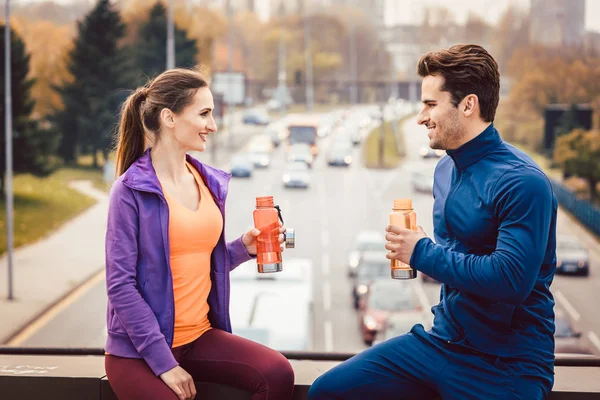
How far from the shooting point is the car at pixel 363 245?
35.0m

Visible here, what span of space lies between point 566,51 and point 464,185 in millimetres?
29944

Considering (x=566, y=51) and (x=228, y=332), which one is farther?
(x=566, y=51)

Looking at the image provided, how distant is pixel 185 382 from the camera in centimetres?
169

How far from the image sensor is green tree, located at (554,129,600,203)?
31.2 metres

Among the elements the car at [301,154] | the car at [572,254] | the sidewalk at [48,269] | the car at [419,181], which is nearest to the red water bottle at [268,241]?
the sidewalk at [48,269]

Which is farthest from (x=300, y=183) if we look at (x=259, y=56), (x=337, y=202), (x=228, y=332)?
(x=228, y=332)

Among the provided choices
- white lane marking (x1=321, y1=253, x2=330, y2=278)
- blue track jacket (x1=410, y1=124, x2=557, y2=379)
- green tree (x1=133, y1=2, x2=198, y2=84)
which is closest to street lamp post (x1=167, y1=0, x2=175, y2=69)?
green tree (x1=133, y1=2, x2=198, y2=84)

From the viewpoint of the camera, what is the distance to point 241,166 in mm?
35469

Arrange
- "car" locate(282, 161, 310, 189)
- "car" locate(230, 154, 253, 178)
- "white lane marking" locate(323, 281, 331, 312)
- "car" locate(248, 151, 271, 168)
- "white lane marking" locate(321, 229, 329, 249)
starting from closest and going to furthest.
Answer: "white lane marking" locate(323, 281, 331, 312)
"car" locate(230, 154, 253, 178)
"car" locate(248, 151, 271, 168)
"car" locate(282, 161, 310, 189)
"white lane marking" locate(321, 229, 329, 249)

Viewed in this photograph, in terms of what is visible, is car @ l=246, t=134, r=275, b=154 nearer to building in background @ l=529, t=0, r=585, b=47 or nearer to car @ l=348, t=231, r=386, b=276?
car @ l=348, t=231, r=386, b=276

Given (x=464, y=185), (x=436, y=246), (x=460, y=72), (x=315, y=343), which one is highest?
(x=460, y=72)

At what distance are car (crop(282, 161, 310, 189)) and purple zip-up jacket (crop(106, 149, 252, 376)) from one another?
34.5 m

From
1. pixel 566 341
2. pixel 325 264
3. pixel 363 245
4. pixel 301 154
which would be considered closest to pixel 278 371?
pixel 566 341

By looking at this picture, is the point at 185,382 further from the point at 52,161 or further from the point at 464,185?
the point at 52,161
